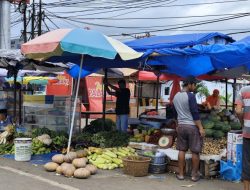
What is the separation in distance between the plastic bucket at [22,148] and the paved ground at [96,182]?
0.77 metres

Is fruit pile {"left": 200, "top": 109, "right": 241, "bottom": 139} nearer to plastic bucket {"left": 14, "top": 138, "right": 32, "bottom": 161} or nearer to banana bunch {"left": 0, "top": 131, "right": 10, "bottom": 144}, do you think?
plastic bucket {"left": 14, "top": 138, "right": 32, "bottom": 161}

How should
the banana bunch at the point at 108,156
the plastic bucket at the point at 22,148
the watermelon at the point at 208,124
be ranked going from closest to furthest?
the banana bunch at the point at 108,156 < the plastic bucket at the point at 22,148 < the watermelon at the point at 208,124

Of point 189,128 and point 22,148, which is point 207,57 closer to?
point 189,128

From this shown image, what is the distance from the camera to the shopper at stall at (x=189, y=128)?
Answer: 796 centimetres

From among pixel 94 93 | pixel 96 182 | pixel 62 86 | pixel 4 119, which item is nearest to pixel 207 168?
pixel 96 182

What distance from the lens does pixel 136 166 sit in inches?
324

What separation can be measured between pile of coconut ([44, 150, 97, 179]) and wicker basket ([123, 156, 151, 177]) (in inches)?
25.9

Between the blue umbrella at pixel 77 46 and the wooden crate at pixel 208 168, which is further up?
the blue umbrella at pixel 77 46

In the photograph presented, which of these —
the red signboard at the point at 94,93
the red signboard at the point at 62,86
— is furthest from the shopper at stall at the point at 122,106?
the red signboard at the point at 62,86

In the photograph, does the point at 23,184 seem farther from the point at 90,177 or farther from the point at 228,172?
the point at 228,172

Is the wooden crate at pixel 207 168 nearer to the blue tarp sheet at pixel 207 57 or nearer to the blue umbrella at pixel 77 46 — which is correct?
the blue tarp sheet at pixel 207 57

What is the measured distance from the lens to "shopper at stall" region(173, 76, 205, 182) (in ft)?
26.1

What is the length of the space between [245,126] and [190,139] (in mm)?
1767

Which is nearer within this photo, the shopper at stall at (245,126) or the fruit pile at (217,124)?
the shopper at stall at (245,126)
